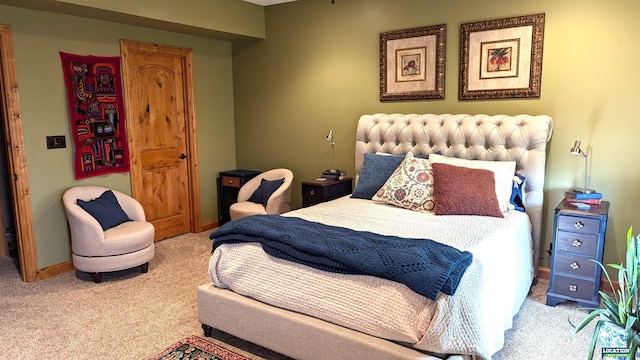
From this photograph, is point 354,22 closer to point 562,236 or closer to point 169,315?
point 562,236

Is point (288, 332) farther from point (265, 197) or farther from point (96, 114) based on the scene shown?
point (96, 114)

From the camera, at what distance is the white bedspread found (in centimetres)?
203

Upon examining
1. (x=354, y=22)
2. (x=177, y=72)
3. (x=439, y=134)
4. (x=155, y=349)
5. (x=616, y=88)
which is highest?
(x=354, y=22)

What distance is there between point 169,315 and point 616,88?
372 centimetres

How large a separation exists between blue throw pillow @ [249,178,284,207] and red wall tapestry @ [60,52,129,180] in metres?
1.38

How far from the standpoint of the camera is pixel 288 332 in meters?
2.41

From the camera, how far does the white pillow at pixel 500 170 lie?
10.7 feet

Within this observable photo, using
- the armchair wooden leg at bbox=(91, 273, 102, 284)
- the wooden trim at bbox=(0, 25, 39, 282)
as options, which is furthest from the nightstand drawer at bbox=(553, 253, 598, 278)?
the wooden trim at bbox=(0, 25, 39, 282)

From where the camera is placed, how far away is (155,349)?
2742 millimetres

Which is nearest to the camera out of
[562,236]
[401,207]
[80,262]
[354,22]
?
[562,236]

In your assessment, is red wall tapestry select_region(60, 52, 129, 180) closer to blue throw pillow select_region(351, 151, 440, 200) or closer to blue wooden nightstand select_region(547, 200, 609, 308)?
blue throw pillow select_region(351, 151, 440, 200)

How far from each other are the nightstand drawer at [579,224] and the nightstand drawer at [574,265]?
19cm

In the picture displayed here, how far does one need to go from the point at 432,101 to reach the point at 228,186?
2.66 m

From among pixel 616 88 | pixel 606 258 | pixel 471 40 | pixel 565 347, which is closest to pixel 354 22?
pixel 471 40
